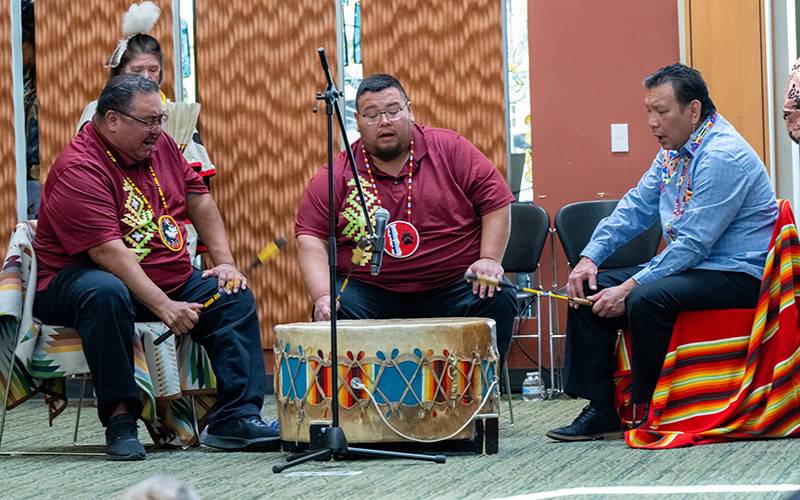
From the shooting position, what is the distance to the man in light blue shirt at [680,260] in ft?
12.1

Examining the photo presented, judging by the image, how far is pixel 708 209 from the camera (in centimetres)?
369

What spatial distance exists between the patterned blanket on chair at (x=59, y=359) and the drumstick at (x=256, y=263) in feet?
0.37

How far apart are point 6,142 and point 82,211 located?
259 centimetres

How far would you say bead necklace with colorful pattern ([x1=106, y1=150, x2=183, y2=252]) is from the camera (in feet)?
12.9

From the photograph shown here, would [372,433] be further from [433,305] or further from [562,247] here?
[562,247]

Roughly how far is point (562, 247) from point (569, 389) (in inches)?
74.8

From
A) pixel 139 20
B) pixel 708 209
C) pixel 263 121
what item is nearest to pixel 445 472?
pixel 708 209

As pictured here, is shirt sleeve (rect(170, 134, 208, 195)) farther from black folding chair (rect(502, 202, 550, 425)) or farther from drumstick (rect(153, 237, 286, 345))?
black folding chair (rect(502, 202, 550, 425))

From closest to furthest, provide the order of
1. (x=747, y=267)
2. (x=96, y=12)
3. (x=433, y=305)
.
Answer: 1. (x=747, y=267)
2. (x=433, y=305)
3. (x=96, y=12)

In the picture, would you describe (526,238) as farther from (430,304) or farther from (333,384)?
(333,384)

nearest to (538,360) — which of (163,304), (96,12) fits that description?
(163,304)

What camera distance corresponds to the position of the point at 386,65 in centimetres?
588

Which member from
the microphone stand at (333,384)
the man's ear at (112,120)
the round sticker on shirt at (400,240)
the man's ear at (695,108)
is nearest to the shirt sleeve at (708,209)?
the man's ear at (695,108)

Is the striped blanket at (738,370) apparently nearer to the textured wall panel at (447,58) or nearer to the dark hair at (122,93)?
the dark hair at (122,93)
